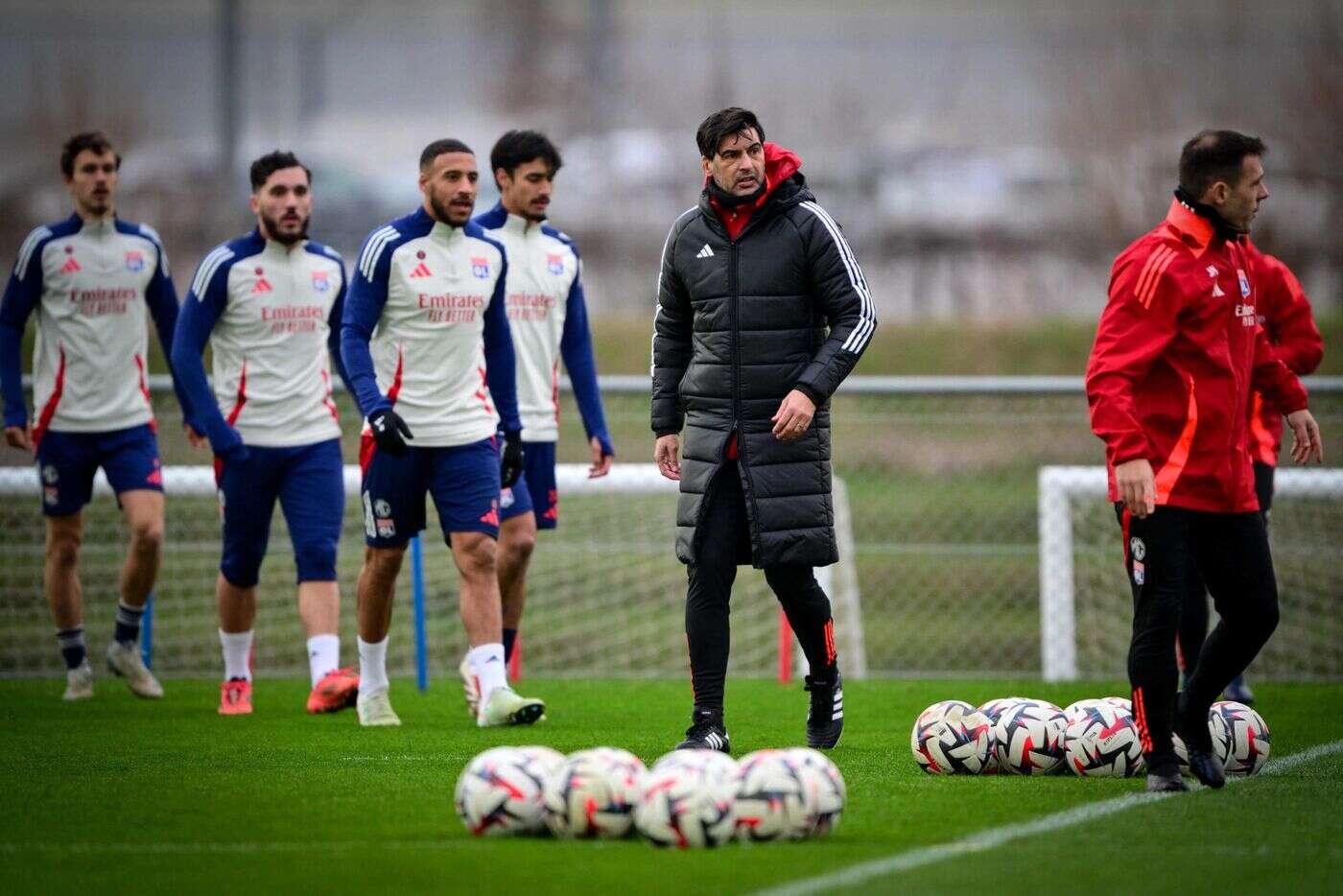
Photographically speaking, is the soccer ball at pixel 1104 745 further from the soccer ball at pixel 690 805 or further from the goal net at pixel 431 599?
the goal net at pixel 431 599

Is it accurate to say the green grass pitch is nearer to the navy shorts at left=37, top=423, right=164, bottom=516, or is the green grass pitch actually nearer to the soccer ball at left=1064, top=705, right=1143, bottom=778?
the soccer ball at left=1064, top=705, right=1143, bottom=778

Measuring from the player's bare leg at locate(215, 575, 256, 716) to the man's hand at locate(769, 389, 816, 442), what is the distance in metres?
3.62

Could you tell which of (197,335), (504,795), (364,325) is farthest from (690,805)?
(197,335)

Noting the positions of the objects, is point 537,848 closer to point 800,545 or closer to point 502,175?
point 800,545

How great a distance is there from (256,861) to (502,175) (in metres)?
4.96

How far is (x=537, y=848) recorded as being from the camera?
227 inches

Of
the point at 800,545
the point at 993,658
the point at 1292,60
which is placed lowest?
the point at 993,658

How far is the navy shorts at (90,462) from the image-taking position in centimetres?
1029

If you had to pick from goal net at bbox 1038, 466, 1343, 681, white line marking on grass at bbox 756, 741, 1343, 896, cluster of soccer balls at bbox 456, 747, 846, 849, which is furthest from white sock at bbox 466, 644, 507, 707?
goal net at bbox 1038, 466, 1343, 681

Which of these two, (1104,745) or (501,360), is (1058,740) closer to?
(1104,745)

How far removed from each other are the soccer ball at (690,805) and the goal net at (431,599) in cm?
663

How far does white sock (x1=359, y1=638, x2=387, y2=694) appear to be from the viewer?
30.2ft

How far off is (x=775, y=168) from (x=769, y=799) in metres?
2.82

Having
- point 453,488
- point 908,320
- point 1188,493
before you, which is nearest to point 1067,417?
point 453,488
